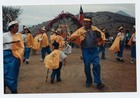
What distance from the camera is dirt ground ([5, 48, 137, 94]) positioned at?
279 inches

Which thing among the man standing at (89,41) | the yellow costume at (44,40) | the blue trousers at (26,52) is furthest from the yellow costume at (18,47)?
the man standing at (89,41)

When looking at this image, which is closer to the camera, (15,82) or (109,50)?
(15,82)

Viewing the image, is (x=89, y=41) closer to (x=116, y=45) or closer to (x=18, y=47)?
(x=116, y=45)

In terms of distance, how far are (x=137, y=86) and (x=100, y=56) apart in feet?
2.95

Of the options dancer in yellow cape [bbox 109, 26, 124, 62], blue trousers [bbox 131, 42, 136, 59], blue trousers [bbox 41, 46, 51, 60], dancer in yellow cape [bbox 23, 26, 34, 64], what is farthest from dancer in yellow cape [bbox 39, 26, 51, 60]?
blue trousers [bbox 131, 42, 136, 59]

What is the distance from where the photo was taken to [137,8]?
716 centimetres

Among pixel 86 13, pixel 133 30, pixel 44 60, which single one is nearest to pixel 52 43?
pixel 44 60

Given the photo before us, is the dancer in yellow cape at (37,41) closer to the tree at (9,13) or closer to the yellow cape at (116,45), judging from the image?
the tree at (9,13)

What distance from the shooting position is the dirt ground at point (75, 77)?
708 centimetres

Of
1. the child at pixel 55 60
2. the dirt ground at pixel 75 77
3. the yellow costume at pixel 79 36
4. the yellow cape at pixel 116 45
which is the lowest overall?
the dirt ground at pixel 75 77

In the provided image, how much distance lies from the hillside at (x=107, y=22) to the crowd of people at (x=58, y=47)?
0.09 meters

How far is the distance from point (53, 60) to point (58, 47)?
0.90 ft

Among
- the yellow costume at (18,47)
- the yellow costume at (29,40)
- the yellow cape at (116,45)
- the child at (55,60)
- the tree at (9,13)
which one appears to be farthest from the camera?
the yellow cape at (116,45)

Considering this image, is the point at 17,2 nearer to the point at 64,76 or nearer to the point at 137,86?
the point at 64,76
